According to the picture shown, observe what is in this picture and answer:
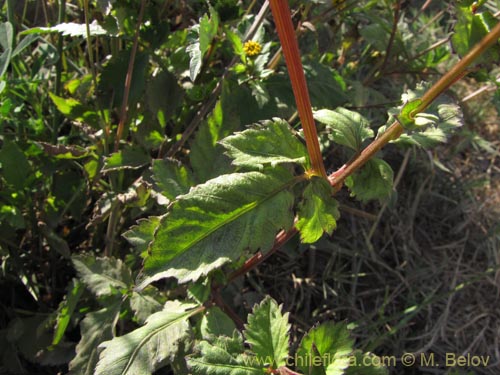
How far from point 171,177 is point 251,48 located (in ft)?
1.24

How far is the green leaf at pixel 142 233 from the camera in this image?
1.09m

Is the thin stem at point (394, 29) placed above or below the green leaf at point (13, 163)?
above

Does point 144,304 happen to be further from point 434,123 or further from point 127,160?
point 434,123

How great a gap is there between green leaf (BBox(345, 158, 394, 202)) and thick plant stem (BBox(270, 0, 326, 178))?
0.08 metres

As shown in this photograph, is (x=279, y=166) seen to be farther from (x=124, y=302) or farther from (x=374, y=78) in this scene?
(x=374, y=78)

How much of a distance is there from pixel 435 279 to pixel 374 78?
2.36 ft

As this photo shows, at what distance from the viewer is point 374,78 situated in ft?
5.17

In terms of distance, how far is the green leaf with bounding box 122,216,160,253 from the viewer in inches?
43.1

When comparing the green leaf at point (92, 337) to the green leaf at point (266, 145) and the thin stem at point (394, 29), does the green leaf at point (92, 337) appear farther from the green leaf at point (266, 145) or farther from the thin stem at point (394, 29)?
the thin stem at point (394, 29)

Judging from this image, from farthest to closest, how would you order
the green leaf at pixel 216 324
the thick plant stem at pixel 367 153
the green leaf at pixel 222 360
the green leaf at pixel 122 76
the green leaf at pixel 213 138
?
1. the green leaf at pixel 122 76
2. the green leaf at pixel 213 138
3. the green leaf at pixel 216 324
4. the green leaf at pixel 222 360
5. the thick plant stem at pixel 367 153

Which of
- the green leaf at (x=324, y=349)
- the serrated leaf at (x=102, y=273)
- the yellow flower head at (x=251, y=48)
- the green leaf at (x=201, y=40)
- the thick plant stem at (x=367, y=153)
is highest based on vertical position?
the green leaf at (x=201, y=40)

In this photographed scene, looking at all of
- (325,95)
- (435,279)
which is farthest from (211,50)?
(435,279)

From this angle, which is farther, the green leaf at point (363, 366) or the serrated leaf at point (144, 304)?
the serrated leaf at point (144, 304)

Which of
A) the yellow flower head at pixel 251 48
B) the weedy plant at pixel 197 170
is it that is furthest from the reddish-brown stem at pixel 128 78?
the yellow flower head at pixel 251 48
